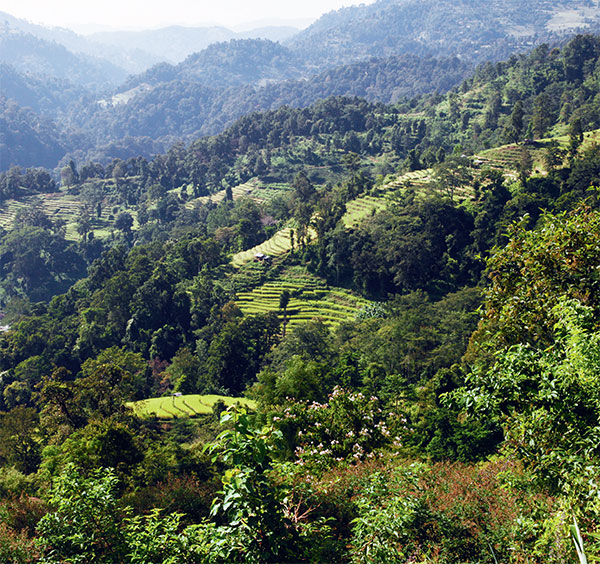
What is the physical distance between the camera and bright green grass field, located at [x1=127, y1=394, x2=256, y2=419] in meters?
33.2

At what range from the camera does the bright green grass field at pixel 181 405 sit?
3319cm

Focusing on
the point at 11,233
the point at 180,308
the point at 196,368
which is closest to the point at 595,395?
the point at 196,368

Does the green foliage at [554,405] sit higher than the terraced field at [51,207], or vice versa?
the green foliage at [554,405]

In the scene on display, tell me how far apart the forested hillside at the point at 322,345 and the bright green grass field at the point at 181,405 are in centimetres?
25

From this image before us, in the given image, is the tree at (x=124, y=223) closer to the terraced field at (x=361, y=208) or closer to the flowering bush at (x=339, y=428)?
the terraced field at (x=361, y=208)

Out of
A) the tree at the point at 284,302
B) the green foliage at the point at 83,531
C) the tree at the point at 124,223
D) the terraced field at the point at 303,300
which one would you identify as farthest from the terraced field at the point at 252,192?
the green foliage at the point at 83,531

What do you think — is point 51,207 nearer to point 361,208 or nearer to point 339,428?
point 361,208

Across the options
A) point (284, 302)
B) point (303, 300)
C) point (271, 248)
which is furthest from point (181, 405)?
point (271, 248)

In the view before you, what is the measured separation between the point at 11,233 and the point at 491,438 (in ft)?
319

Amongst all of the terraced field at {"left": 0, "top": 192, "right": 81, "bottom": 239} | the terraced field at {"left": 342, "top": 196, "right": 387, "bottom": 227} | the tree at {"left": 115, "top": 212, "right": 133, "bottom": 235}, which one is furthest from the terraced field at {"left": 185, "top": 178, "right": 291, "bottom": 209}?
the terraced field at {"left": 342, "top": 196, "right": 387, "bottom": 227}

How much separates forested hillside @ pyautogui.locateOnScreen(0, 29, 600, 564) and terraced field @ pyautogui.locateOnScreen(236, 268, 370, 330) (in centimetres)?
34

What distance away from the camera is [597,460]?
6.21 m

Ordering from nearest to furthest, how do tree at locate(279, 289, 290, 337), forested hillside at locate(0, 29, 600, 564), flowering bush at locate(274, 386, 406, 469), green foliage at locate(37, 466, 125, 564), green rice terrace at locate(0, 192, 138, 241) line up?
forested hillside at locate(0, 29, 600, 564), green foliage at locate(37, 466, 125, 564), flowering bush at locate(274, 386, 406, 469), tree at locate(279, 289, 290, 337), green rice terrace at locate(0, 192, 138, 241)

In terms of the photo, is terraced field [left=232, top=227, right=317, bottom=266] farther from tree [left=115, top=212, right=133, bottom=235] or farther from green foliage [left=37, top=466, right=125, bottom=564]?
green foliage [left=37, top=466, right=125, bottom=564]
